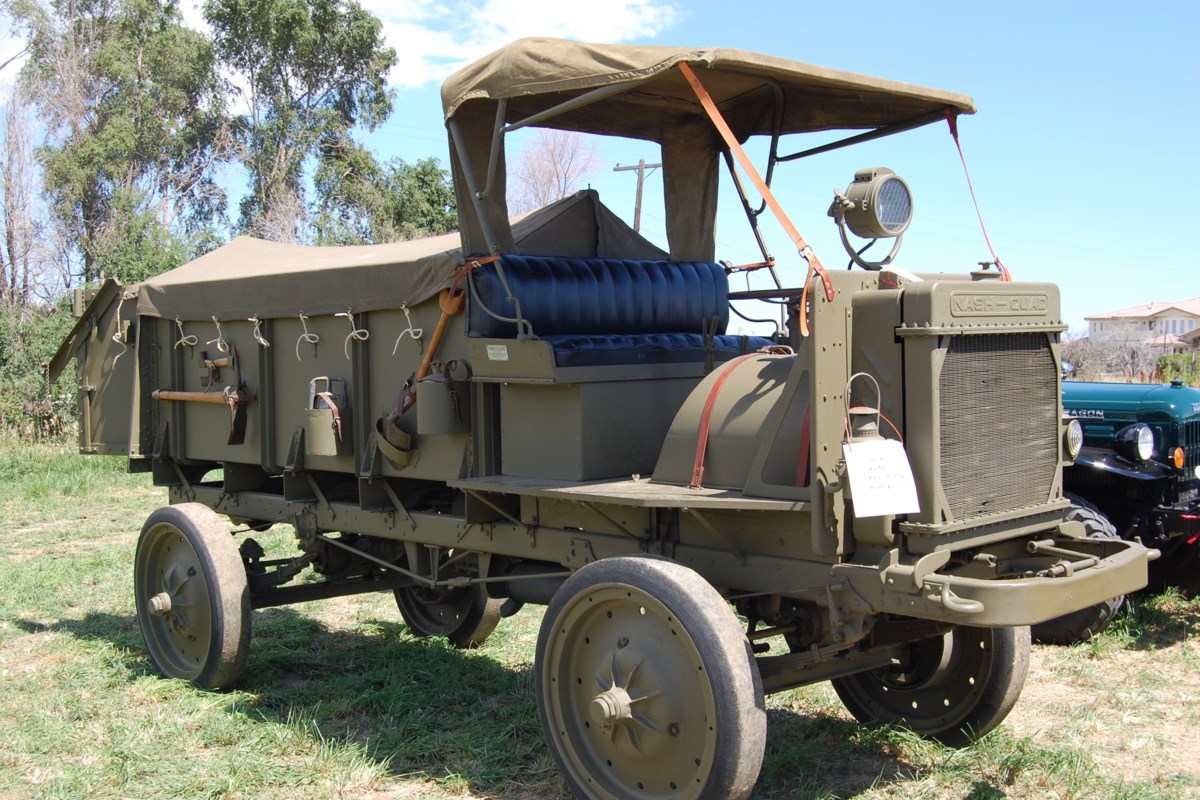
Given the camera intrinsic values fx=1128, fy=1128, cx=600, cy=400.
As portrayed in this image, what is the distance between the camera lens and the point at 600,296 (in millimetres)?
5188

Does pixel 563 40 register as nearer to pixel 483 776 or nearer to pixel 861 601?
pixel 861 601

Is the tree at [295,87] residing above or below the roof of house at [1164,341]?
above

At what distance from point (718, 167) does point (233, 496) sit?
3391 millimetres

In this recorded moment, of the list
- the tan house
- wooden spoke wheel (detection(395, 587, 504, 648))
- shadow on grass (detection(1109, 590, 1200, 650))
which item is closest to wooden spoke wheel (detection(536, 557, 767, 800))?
wooden spoke wheel (detection(395, 587, 504, 648))

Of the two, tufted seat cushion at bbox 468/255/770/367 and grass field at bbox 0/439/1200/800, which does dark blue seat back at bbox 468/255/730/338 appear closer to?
tufted seat cushion at bbox 468/255/770/367

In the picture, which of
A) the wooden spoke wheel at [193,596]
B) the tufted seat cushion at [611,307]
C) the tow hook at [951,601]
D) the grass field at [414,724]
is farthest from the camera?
the wooden spoke wheel at [193,596]

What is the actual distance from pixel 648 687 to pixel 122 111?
3164cm

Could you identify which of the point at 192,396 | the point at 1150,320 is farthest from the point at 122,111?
the point at 1150,320

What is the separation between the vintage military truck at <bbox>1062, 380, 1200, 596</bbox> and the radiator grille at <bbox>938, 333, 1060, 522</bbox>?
9.64 feet

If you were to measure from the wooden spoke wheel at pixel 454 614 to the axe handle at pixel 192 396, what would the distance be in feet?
5.64

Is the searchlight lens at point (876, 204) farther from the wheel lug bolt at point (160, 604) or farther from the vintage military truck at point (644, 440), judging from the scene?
the wheel lug bolt at point (160, 604)

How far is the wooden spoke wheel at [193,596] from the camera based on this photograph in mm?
5867

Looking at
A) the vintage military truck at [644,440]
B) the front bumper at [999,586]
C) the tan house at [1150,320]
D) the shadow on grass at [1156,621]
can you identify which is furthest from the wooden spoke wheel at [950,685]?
the tan house at [1150,320]

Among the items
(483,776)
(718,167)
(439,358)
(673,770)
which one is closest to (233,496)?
(439,358)
